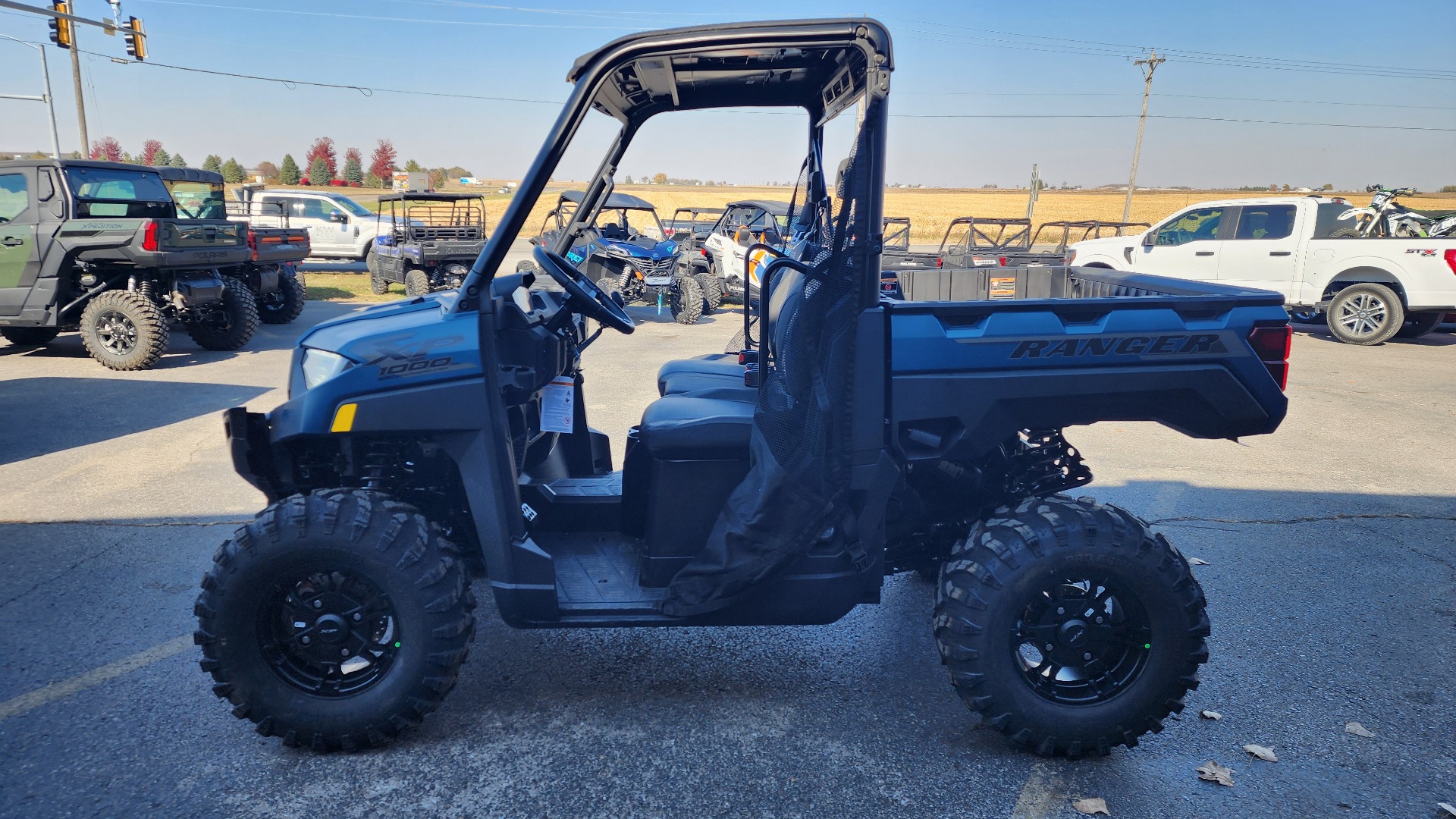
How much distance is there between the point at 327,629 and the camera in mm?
2838

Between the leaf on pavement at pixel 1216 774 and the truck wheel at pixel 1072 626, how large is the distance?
0.19 m

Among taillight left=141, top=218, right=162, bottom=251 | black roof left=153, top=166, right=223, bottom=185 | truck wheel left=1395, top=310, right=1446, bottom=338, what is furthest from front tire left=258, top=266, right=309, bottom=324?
truck wheel left=1395, top=310, right=1446, bottom=338

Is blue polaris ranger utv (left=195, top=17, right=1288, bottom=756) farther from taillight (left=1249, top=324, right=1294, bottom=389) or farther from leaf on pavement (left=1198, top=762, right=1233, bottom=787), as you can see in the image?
leaf on pavement (left=1198, top=762, right=1233, bottom=787)

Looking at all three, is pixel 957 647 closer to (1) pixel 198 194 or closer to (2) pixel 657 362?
(2) pixel 657 362

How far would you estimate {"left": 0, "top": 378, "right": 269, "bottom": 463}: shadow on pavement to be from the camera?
6.71 meters

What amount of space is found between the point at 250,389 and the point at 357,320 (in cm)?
632

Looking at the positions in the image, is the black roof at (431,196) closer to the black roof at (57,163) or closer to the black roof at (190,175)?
the black roof at (190,175)

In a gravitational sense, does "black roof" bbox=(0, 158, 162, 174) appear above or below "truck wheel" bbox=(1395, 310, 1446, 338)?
above

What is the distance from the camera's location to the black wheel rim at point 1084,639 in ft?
9.39

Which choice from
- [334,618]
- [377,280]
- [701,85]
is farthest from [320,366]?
[377,280]

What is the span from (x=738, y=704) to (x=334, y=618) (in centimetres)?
140

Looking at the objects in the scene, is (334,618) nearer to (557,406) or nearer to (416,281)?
(557,406)

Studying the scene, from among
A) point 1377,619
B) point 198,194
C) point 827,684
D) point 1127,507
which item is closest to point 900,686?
point 827,684

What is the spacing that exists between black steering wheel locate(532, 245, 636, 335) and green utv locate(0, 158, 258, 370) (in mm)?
7826
